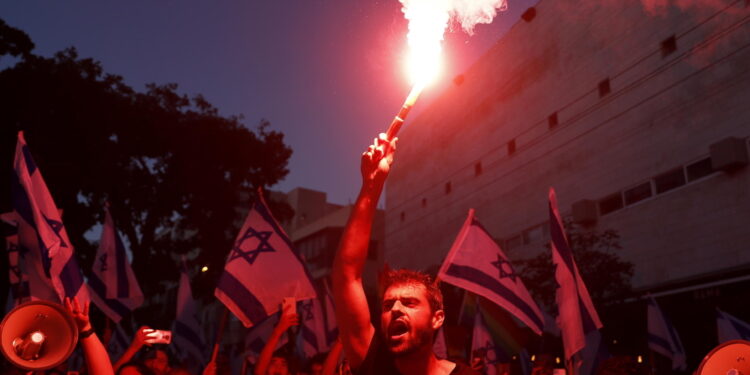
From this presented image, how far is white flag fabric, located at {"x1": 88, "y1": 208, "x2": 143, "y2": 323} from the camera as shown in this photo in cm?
1077

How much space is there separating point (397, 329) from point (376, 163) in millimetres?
786

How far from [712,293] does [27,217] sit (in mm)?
16560

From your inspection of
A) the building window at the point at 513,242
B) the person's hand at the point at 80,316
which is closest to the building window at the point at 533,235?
the building window at the point at 513,242

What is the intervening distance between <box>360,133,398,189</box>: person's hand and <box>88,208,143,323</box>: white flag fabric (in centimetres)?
883

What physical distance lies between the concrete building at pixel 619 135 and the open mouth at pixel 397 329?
16401mm

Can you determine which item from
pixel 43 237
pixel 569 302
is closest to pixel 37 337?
pixel 43 237

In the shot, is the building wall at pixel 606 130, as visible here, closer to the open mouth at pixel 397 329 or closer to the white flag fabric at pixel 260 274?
the white flag fabric at pixel 260 274

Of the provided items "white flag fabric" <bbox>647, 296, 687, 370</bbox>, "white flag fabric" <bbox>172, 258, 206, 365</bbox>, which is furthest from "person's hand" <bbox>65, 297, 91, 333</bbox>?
"white flag fabric" <bbox>647, 296, 687, 370</bbox>

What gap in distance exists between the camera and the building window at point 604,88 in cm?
2275

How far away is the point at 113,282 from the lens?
35.5 feet

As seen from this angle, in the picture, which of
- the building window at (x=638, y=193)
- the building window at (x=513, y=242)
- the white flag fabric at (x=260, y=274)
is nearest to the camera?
the white flag fabric at (x=260, y=274)

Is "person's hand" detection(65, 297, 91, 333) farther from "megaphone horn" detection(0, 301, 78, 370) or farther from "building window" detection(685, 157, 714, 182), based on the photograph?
"building window" detection(685, 157, 714, 182)

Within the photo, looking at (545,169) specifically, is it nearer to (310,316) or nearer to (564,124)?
(564,124)

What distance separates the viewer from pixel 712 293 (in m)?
17.8
